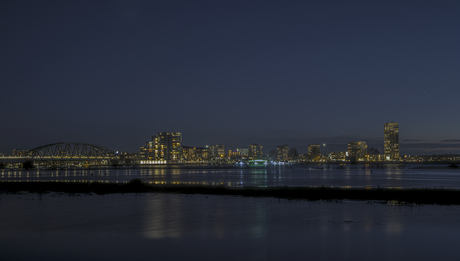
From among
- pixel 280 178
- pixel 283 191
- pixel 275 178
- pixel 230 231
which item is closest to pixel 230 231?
pixel 230 231

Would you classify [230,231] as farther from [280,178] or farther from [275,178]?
[275,178]

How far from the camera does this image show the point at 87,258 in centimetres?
1236

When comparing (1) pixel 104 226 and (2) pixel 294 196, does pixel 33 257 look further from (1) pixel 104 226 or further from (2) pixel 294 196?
(2) pixel 294 196

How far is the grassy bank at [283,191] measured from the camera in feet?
88.0

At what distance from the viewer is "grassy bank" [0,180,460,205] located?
26828mm

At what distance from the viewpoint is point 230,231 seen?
668 inches

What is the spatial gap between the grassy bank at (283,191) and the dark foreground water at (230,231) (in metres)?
2.49

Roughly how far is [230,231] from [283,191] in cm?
1515

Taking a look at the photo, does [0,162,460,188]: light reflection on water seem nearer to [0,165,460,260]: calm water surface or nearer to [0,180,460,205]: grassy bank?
[0,180,460,205]: grassy bank

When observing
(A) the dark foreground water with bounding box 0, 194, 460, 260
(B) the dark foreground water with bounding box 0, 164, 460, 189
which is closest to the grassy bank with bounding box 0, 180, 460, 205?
(A) the dark foreground water with bounding box 0, 194, 460, 260

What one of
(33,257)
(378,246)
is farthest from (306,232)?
(33,257)

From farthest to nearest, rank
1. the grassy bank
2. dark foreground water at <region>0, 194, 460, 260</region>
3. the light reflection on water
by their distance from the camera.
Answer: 1. the light reflection on water
2. the grassy bank
3. dark foreground water at <region>0, 194, 460, 260</region>

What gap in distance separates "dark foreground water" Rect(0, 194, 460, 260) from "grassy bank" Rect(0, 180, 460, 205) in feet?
8.15

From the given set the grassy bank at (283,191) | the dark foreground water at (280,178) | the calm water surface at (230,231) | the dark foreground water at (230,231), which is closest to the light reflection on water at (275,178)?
the dark foreground water at (280,178)
